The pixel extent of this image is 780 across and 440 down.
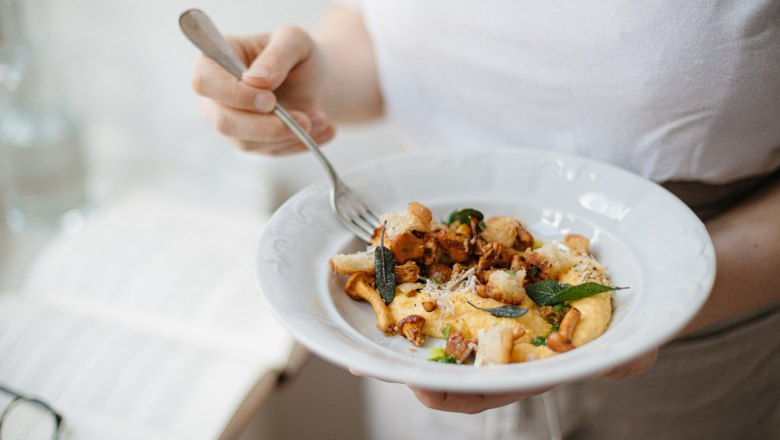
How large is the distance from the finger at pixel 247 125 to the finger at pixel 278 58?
0.16 feet

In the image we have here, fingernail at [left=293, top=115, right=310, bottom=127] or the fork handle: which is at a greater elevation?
the fork handle

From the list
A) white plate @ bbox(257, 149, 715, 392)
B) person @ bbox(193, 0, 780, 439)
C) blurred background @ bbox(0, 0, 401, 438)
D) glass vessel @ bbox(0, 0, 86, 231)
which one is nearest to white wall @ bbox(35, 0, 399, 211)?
blurred background @ bbox(0, 0, 401, 438)

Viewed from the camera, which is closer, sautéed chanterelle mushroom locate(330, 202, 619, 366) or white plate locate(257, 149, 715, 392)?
white plate locate(257, 149, 715, 392)

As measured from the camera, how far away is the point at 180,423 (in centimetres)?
121

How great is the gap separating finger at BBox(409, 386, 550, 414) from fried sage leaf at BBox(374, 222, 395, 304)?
0.13 m

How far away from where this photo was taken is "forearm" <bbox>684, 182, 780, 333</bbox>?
955 millimetres

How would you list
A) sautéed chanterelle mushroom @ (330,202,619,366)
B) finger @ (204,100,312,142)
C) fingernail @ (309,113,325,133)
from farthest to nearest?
1. fingernail @ (309,113,325,133)
2. finger @ (204,100,312,142)
3. sautéed chanterelle mushroom @ (330,202,619,366)

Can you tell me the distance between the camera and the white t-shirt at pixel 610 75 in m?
0.88

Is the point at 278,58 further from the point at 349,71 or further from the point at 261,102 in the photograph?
the point at 349,71

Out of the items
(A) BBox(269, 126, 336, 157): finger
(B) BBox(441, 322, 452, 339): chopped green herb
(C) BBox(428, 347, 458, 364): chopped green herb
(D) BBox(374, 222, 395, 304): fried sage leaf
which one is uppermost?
(A) BBox(269, 126, 336, 157): finger

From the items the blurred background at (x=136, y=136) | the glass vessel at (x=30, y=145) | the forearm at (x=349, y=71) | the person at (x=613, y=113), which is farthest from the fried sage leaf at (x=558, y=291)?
the glass vessel at (x=30, y=145)

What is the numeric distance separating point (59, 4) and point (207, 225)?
3.13 ft

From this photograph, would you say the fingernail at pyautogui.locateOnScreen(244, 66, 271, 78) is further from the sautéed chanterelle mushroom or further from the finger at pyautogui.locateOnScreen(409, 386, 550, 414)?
the finger at pyautogui.locateOnScreen(409, 386, 550, 414)

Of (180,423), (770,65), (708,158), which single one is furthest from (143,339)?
(770,65)
